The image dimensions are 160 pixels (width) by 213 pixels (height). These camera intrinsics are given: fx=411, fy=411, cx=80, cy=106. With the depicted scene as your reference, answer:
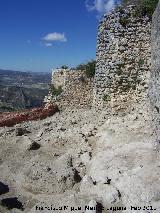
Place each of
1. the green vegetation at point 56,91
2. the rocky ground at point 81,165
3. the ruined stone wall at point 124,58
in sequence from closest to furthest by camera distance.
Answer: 1. the rocky ground at point 81,165
2. the ruined stone wall at point 124,58
3. the green vegetation at point 56,91

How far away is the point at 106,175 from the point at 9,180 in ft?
11.3

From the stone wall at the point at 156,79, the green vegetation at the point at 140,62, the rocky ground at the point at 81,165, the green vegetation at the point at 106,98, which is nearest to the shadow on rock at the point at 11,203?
the rocky ground at the point at 81,165

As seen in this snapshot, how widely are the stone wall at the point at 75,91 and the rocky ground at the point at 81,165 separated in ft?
9.43

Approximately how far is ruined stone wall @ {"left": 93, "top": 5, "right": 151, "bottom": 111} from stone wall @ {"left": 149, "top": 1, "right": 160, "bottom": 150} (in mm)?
954

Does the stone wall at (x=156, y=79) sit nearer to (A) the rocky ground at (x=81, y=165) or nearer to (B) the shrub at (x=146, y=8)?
(A) the rocky ground at (x=81, y=165)

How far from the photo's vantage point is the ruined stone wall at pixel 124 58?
16562 millimetres

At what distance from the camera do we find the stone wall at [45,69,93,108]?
22.3 meters

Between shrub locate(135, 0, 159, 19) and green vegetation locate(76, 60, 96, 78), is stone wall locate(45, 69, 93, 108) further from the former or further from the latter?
shrub locate(135, 0, 159, 19)

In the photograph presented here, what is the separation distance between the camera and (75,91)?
2245 centimetres

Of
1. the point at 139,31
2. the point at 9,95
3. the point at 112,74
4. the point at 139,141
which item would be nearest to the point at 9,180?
the point at 139,141

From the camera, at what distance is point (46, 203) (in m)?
11.8

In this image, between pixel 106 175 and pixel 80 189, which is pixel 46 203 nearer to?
pixel 80 189

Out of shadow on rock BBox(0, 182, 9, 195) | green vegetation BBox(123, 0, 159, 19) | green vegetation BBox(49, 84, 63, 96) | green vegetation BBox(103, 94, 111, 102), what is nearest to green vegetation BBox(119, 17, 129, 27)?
green vegetation BBox(123, 0, 159, 19)

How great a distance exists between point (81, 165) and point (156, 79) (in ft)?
13.0
